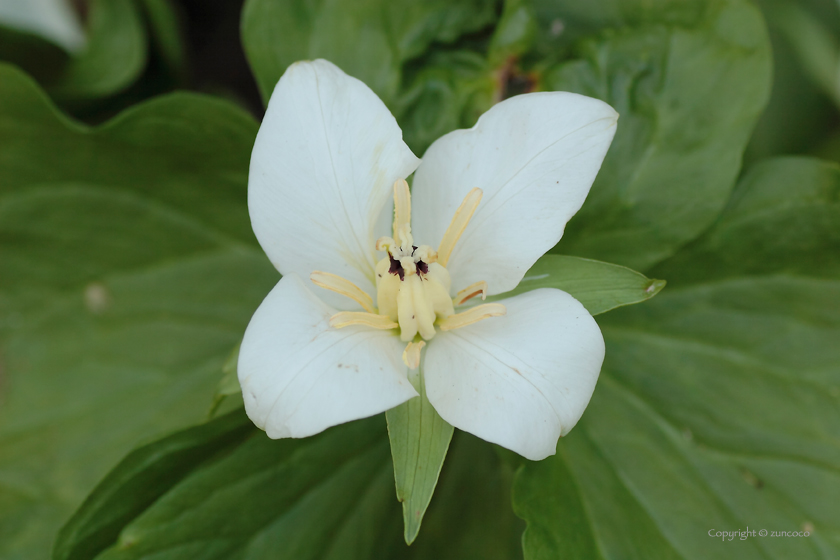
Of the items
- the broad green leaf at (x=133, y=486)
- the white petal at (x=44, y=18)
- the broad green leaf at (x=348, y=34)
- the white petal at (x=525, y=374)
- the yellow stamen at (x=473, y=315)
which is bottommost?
the broad green leaf at (x=133, y=486)

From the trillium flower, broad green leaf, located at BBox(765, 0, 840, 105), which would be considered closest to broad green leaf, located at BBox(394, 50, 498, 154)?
the trillium flower

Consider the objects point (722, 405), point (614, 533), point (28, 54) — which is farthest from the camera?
point (28, 54)

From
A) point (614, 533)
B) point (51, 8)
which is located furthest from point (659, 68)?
point (51, 8)

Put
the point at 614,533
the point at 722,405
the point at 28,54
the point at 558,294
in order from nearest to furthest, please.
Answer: the point at 558,294, the point at 614,533, the point at 722,405, the point at 28,54

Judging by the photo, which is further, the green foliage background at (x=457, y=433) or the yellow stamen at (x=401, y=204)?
the green foliage background at (x=457, y=433)

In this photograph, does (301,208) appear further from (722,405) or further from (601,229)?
(722,405)

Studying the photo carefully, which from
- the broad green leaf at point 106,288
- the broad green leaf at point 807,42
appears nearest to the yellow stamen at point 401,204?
the broad green leaf at point 106,288

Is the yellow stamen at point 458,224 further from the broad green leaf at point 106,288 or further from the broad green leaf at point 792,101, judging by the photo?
the broad green leaf at point 792,101

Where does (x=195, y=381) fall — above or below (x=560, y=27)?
below
